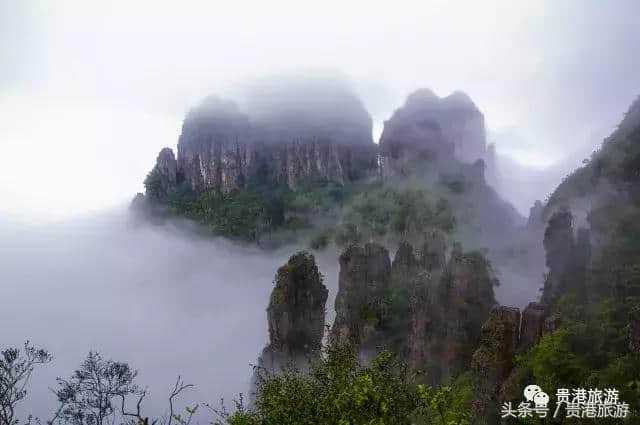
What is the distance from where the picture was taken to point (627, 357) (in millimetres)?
24672

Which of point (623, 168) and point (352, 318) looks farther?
point (352, 318)

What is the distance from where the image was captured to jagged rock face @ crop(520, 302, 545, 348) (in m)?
33.3

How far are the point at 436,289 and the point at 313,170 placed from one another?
118446 mm

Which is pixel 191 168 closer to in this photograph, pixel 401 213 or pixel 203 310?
pixel 203 310

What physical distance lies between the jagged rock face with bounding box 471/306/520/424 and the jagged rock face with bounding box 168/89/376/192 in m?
124

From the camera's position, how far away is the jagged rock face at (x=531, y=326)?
33.3 m

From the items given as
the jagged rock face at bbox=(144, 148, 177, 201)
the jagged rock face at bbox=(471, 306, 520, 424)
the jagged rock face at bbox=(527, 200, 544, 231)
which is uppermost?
the jagged rock face at bbox=(144, 148, 177, 201)

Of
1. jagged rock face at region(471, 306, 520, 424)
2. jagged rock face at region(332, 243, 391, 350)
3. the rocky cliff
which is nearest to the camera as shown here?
jagged rock face at region(471, 306, 520, 424)

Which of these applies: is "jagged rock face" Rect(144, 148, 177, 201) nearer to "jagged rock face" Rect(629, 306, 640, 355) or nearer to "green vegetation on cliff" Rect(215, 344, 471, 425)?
"jagged rock face" Rect(629, 306, 640, 355)

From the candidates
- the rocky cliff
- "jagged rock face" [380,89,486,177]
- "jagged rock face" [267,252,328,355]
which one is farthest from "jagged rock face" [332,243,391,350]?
"jagged rock face" [380,89,486,177]

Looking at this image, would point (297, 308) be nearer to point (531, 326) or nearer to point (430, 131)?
point (531, 326)

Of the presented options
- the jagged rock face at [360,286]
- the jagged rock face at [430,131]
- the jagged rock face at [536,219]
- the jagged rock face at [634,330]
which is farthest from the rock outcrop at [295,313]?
the jagged rock face at [430,131]

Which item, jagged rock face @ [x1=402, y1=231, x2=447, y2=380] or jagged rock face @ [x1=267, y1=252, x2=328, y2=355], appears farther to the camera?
jagged rock face @ [x1=267, y1=252, x2=328, y2=355]

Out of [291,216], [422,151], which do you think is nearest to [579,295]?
[422,151]
